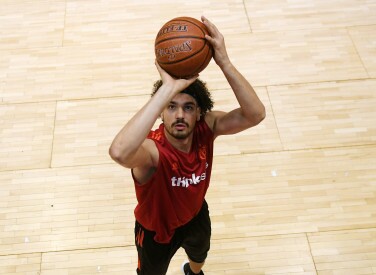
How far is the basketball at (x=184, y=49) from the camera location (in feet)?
5.96

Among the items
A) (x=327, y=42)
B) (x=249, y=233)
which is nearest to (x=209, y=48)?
(x=249, y=233)

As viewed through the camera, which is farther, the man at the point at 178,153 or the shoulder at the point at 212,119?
the shoulder at the point at 212,119

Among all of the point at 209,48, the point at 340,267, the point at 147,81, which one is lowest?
the point at 340,267

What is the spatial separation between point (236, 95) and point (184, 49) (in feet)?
0.96

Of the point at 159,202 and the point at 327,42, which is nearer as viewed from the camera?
the point at 159,202

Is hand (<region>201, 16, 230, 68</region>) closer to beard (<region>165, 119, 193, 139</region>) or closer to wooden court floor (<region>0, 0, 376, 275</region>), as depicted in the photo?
beard (<region>165, 119, 193, 139</region>)

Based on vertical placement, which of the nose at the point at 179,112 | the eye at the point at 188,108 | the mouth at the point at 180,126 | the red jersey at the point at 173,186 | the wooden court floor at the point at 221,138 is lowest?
the wooden court floor at the point at 221,138

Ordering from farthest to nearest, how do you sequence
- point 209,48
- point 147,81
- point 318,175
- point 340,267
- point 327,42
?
point 327,42 < point 147,81 < point 318,175 < point 340,267 < point 209,48

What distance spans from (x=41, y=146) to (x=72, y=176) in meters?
0.41

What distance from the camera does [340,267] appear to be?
2822 mm

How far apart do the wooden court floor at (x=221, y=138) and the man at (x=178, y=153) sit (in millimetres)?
806

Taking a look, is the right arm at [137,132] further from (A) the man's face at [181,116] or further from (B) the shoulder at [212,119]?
(B) the shoulder at [212,119]

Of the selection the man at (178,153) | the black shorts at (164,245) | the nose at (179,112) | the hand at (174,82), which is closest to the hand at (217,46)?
the man at (178,153)

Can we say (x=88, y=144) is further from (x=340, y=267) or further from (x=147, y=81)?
(x=340, y=267)
